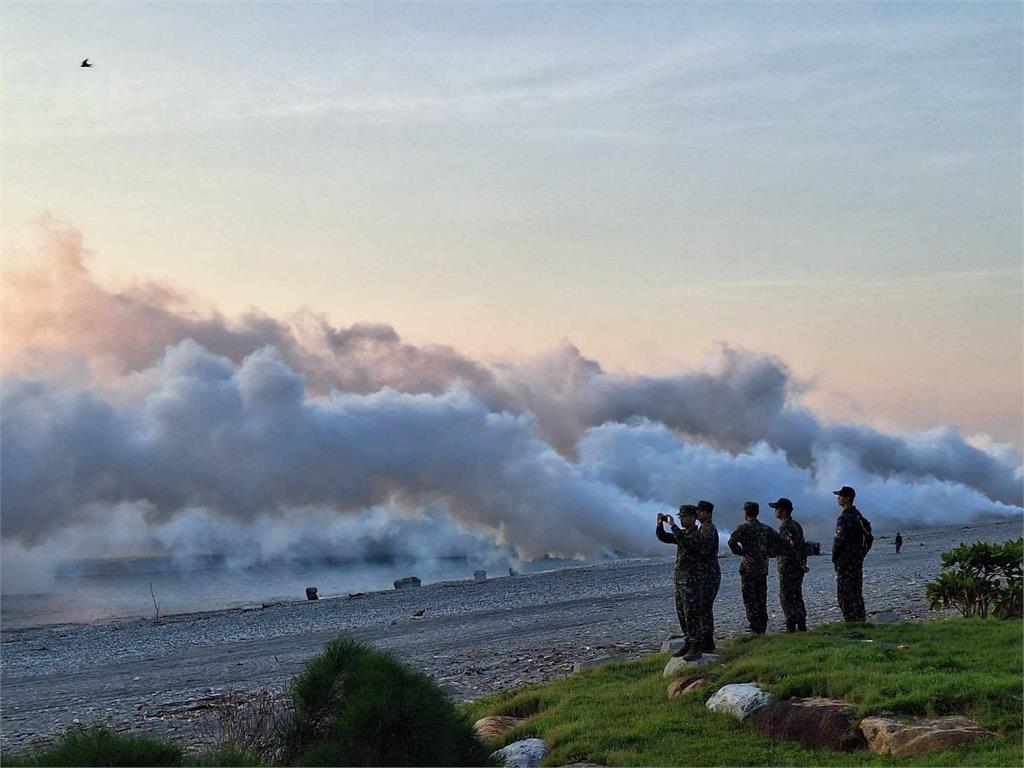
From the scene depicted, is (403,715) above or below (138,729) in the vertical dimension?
above

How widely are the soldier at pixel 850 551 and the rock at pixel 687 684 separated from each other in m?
4.98

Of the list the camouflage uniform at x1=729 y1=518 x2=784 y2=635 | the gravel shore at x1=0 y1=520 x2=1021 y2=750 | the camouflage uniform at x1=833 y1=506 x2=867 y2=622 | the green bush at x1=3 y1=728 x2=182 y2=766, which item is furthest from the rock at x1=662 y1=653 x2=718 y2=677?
the green bush at x1=3 y1=728 x2=182 y2=766

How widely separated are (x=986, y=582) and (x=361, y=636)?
1991 centimetres

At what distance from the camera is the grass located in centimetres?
1189

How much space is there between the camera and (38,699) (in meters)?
25.9

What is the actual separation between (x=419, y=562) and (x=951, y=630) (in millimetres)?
119271

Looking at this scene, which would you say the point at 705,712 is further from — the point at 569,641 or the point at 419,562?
the point at 419,562

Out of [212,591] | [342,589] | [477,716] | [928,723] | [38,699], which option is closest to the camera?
[928,723]

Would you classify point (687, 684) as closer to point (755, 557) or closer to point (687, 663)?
point (687, 663)

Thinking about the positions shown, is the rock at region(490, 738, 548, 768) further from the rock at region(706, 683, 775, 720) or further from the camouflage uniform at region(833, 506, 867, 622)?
the camouflage uniform at region(833, 506, 867, 622)

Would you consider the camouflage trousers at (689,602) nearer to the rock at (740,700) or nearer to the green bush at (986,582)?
the rock at (740,700)

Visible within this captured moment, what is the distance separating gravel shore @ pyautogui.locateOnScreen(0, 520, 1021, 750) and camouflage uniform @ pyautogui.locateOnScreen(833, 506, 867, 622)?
5031 millimetres

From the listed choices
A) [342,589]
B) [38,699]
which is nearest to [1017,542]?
[38,699]

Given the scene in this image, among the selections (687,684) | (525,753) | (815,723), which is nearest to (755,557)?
(687,684)
